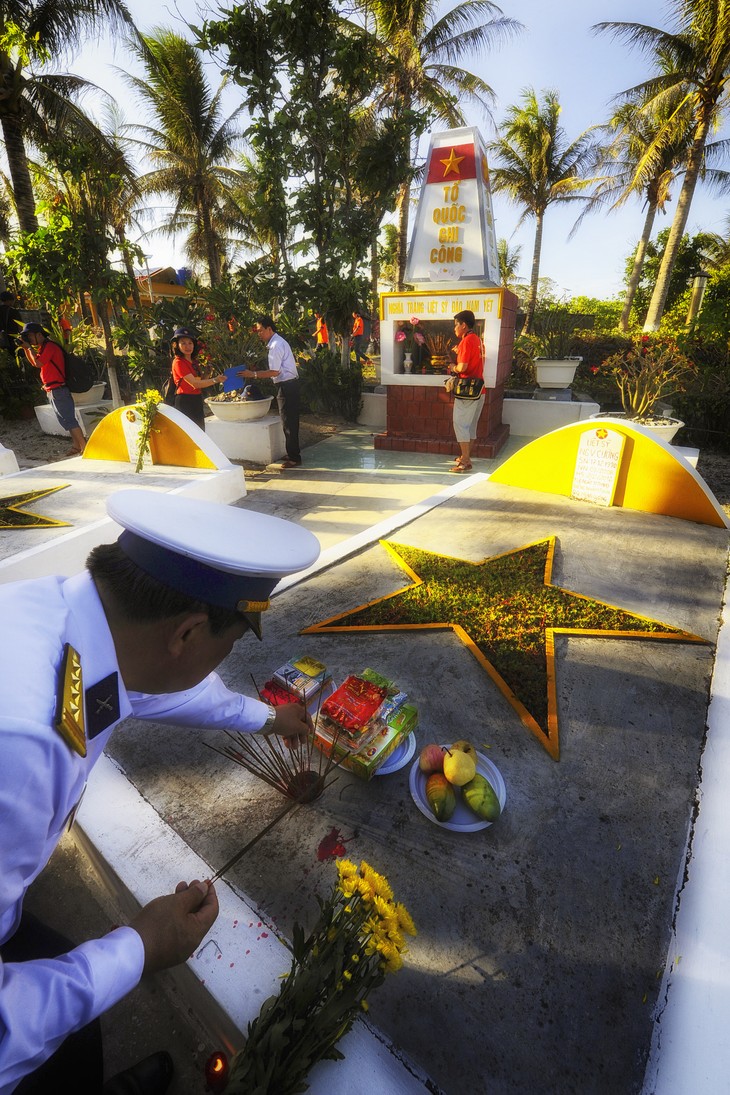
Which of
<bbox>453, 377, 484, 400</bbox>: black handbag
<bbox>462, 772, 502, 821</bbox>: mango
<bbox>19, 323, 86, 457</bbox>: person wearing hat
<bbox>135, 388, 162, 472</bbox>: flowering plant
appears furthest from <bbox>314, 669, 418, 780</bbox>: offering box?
<bbox>19, 323, 86, 457</bbox>: person wearing hat

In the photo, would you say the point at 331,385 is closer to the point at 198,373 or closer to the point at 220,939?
the point at 198,373

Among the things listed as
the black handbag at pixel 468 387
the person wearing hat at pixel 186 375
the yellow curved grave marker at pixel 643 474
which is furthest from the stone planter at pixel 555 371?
the person wearing hat at pixel 186 375

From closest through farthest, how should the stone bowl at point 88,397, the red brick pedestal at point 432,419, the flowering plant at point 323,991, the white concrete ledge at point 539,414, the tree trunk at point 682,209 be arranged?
the flowering plant at point 323,991 < the red brick pedestal at point 432,419 < the white concrete ledge at point 539,414 < the stone bowl at point 88,397 < the tree trunk at point 682,209

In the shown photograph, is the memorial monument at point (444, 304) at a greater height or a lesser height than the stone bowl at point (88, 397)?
greater

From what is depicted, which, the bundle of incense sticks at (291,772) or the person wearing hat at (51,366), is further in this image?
the person wearing hat at (51,366)

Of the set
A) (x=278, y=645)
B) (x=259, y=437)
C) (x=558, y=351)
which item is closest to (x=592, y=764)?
(x=278, y=645)

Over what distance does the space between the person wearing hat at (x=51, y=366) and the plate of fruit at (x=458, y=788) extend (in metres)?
7.94

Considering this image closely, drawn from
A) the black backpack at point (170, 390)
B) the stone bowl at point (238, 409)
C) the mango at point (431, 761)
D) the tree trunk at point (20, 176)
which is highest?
the tree trunk at point (20, 176)

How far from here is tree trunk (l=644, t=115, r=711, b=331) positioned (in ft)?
45.0

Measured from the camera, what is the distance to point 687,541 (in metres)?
4.32

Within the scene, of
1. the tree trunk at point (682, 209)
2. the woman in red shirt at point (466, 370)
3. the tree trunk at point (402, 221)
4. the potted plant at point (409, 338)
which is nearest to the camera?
the woman in red shirt at point (466, 370)

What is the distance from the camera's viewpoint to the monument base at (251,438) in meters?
8.06

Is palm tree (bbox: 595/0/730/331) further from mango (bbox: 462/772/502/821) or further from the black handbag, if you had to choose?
mango (bbox: 462/772/502/821)

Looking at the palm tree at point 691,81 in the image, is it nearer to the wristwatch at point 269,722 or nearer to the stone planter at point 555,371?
the stone planter at point 555,371
